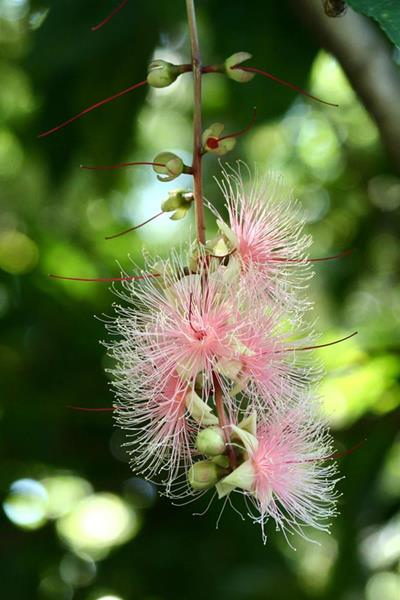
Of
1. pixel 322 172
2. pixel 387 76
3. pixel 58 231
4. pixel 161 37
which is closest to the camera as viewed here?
pixel 387 76

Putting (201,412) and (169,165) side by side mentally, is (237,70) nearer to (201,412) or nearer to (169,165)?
(169,165)

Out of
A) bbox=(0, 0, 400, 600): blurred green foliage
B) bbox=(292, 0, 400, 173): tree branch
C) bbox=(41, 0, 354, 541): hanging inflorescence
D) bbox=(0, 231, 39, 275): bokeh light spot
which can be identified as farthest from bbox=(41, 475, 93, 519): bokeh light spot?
bbox=(41, 0, 354, 541): hanging inflorescence

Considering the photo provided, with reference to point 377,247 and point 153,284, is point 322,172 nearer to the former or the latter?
point 377,247

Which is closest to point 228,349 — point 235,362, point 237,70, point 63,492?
point 235,362

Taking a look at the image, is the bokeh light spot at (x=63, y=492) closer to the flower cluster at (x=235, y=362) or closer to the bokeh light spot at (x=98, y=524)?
the bokeh light spot at (x=98, y=524)

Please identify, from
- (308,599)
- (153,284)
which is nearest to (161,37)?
(153,284)

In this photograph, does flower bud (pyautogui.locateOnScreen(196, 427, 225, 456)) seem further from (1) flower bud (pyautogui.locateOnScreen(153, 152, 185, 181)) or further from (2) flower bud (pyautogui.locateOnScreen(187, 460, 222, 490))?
(1) flower bud (pyautogui.locateOnScreen(153, 152, 185, 181))

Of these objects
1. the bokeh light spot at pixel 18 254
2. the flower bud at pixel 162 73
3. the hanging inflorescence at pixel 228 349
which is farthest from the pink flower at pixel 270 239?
the bokeh light spot at pixel 18 254
